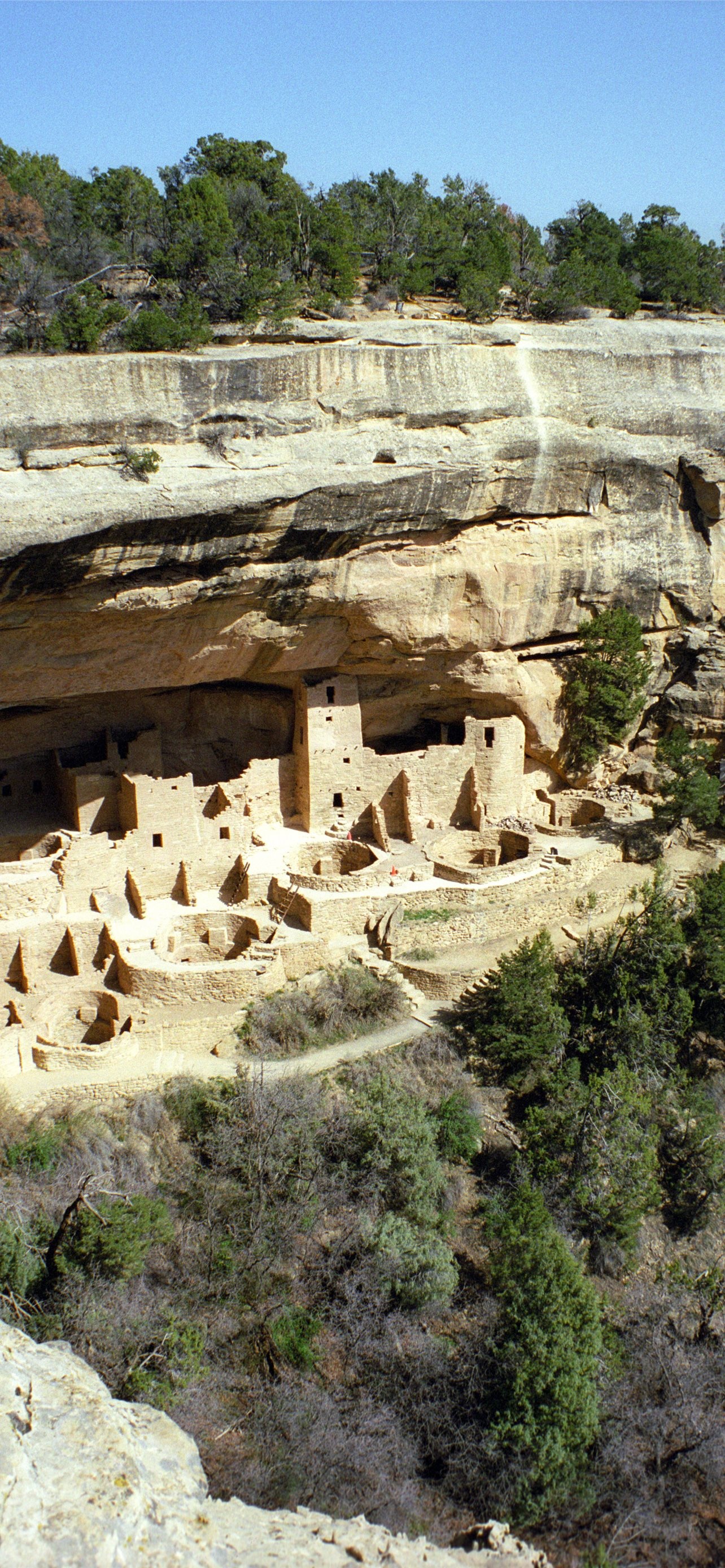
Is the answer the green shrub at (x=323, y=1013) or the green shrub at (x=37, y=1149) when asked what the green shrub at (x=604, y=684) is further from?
the green shrub at (x=37, y=1149)

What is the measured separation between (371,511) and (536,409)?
3234mm

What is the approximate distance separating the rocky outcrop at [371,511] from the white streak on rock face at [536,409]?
43 mm

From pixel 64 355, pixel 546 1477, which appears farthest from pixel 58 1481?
pixel 64 355

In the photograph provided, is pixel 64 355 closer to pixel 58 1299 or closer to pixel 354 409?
pixel 354 409

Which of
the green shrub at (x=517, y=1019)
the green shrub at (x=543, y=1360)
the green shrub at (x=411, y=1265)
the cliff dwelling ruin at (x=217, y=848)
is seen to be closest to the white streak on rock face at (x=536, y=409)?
the cliff dwelling ruin at (x=217, y=848)

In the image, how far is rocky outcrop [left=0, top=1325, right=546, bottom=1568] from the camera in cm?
660

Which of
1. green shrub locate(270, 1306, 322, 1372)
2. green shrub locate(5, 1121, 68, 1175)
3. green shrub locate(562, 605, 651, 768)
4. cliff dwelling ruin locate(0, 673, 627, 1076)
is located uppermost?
green shrub locate(562, 605, 651, 768)

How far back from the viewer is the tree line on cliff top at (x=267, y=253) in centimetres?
1684

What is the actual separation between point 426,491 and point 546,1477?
12.7 meters

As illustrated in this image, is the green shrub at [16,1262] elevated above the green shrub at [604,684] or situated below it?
below

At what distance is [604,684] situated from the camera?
20.2 metres

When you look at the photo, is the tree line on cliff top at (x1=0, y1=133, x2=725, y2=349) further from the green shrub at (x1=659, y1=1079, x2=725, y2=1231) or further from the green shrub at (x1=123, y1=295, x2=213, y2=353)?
the green shrub at (x1=659, y1=1079, x2=725, y2=1231)

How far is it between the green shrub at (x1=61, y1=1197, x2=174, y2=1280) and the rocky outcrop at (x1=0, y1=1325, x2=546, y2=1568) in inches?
129

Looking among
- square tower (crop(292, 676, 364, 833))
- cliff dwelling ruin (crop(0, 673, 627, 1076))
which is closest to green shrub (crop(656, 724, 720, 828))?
cliff dwelling ruin (crop(0, 673, 627, 1076))
